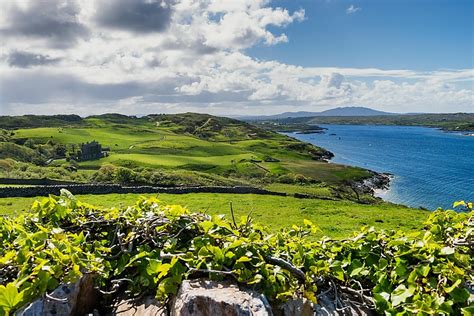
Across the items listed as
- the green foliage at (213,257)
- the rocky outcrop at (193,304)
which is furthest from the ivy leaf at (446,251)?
the rocky outcrop at (193,304)

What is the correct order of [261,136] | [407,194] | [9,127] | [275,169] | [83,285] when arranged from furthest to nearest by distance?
[261,136], [9,127], [275,169], [407,194], [83,285]

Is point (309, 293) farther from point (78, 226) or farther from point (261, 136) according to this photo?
point (261, 136)

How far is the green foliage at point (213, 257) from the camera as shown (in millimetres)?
3203

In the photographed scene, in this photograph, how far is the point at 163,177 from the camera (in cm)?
5609

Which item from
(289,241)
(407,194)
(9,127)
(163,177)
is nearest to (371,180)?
(407,194)

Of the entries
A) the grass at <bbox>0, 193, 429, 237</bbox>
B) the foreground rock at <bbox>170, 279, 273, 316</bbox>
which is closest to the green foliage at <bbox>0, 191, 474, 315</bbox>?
the foreground rock at <bbox>170, 279, 273, 316</bbox>

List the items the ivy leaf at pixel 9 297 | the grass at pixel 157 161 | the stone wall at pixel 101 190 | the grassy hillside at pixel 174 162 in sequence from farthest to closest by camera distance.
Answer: the grass at pixel 157 161 → the grassy hillside at pixel 174 162 → the stone wall at pixel 101 190 → the ivy leaf at pixel 9 297

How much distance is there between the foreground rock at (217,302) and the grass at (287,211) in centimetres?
1795

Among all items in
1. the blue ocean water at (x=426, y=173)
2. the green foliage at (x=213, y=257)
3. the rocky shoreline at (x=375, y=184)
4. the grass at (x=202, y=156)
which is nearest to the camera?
the green foliage at (x=213, y=257)

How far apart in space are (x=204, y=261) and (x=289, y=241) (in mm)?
1065

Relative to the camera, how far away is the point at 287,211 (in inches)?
1182

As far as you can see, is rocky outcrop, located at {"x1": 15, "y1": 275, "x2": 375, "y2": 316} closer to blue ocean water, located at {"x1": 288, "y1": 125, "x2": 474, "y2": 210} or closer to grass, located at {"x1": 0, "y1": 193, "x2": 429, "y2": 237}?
grass, located at {"x1": 0, "y1": 193, "x2": 429, "y2": 237}

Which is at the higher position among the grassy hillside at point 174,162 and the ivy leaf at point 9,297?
the ivy leaf at point 9,297

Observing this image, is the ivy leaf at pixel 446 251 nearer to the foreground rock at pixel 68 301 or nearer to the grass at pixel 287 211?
the foreground rock at pixel 68 301
